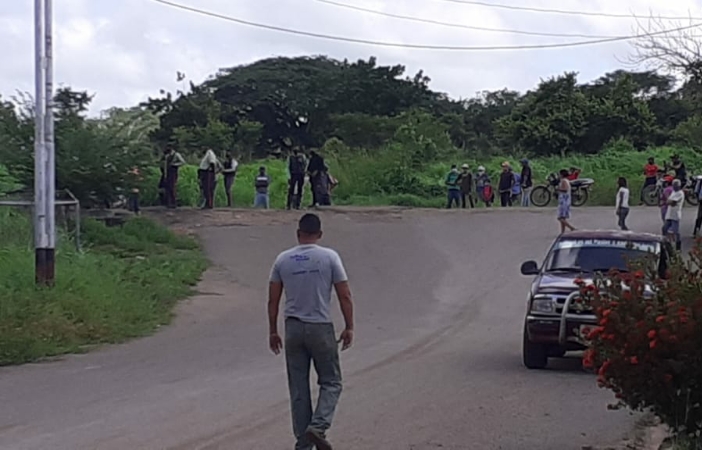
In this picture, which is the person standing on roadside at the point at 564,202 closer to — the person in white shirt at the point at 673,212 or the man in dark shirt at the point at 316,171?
the person in white shirt at the point at 673,212

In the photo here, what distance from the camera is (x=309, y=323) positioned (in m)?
9.16

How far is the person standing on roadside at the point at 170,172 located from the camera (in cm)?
3547

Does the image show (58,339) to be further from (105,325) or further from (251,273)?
(251,273)

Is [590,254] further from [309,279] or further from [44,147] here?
[44,147]

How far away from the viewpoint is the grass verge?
57.2ft

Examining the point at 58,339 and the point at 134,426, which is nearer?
the point at 134,426

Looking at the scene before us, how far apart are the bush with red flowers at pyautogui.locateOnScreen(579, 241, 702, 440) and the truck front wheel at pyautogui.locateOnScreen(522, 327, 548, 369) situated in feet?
17.9

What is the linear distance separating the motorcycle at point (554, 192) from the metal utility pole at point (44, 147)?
24563mm

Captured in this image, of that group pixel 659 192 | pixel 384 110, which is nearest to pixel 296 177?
pixel 659 192

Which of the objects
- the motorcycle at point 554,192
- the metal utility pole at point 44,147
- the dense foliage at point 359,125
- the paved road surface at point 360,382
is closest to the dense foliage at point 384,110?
the dense foliage at point 359,125

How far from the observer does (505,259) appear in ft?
96.7

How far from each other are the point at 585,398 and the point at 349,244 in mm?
18370

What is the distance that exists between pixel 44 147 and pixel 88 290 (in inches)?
96.7

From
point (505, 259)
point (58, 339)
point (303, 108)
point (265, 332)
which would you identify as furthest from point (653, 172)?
point (303, 108)
